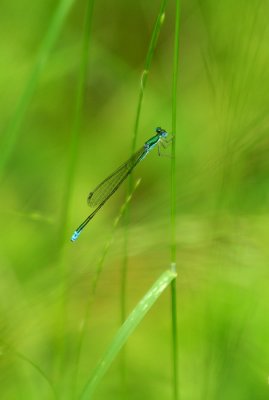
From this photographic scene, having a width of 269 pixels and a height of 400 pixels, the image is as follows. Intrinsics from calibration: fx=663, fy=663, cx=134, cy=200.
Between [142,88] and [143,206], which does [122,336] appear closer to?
[142,88]

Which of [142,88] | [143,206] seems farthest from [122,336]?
[143,206]

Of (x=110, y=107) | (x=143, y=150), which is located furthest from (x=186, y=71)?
(x=143, y=150)

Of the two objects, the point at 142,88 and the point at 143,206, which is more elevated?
the point at 143,206

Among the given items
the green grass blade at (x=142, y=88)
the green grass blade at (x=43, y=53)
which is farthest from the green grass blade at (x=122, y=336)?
the green grass blade at (x=43, y=53)

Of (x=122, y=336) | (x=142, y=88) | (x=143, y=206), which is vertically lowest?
(x=122, y=336)

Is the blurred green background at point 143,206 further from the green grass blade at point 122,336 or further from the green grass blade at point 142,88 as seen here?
the green grass blade at point 122,336

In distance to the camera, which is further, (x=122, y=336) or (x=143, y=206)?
(x=143, y=206)

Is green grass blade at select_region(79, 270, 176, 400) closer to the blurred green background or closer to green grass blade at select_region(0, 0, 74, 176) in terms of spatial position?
the blurred green background
